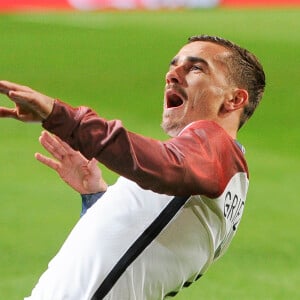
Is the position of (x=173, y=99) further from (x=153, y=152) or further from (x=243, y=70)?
(x=153, y=152)

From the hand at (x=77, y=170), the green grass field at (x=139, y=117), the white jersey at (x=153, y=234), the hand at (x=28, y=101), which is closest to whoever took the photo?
the hand at (x=28, y=101)

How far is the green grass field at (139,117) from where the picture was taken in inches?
310

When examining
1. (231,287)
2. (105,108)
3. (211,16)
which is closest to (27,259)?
(231,287)

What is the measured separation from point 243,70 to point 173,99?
1.00 feet

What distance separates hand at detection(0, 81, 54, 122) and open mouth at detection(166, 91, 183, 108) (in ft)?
2.84

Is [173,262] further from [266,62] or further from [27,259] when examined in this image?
[266,62]

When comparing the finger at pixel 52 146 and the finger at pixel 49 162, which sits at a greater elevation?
the finger at pixel 52 146

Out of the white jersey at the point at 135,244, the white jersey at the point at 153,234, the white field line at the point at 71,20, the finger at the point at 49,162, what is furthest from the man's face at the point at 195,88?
the white field line at the point at 71,20

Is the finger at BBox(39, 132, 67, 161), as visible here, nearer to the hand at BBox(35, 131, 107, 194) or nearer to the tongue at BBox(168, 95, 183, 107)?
the hand at BBox(35, 131, 107, 194)

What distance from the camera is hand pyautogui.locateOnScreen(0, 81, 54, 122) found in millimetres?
3422

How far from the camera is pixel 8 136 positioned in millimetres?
12203

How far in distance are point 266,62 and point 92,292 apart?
12.8 metres

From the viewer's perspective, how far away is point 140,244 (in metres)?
4.07

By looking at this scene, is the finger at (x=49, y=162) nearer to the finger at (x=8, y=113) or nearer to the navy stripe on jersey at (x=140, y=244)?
the navy stripe on jersey at (x=140, y=244)
